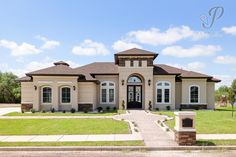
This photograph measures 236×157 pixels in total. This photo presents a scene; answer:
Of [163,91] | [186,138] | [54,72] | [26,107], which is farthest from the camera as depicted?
[163,91]

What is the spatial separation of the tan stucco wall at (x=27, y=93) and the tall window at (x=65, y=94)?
339cm

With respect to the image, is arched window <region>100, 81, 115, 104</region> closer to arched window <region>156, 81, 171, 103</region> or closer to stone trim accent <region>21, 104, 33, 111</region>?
arched window <region>156, 81, 171, 103</region>

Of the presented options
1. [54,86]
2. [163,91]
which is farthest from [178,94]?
[54,86]

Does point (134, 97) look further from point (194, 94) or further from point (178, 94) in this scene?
point (194, 94)

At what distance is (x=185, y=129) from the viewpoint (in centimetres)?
1145

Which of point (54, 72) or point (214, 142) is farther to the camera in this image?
point (54, 72)

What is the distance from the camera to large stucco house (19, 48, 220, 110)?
28.5 metres

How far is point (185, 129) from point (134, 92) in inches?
810

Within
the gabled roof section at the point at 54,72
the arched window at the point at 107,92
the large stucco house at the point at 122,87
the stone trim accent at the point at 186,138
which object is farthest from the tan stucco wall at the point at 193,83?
the stone trim accent at the point at 186,138

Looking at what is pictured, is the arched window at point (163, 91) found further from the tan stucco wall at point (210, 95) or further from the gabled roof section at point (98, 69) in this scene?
the gabled roof section at point (98, 69)

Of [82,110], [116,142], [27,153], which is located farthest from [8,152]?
[82,110]

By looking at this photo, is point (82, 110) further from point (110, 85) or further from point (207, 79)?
point (207, 79)

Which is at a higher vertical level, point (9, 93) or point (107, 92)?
point (107, 92)

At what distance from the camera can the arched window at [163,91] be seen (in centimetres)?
3120
